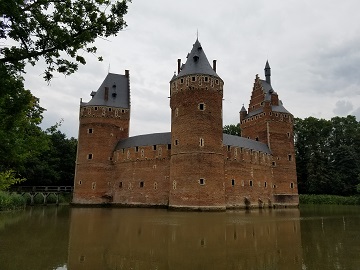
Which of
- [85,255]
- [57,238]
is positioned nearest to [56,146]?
[57,238]

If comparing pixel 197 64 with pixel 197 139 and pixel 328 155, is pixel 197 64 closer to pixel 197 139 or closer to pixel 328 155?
pixel 197 139

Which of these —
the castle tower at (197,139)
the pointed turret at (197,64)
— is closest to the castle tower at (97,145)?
the castle tower at (197,139)

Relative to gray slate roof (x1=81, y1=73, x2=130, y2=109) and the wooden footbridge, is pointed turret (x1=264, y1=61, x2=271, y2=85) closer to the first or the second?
gray slate roof (x1=81, y1=73, x2=130, y2=109)

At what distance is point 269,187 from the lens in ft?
124

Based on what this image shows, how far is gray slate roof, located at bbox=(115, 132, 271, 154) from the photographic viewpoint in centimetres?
3403

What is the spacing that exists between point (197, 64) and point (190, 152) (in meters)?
8.38

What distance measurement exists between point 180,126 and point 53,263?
21.7 meters

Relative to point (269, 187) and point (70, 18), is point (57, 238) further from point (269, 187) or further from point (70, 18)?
point (269, 187)

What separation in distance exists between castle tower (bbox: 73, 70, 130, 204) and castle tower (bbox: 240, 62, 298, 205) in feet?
55.0

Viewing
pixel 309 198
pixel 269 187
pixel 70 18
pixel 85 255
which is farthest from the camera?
pixel 309 198

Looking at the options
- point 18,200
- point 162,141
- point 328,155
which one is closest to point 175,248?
point 18,200

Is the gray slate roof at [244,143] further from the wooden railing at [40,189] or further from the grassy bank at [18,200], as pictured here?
the wooden railing at [40,189]

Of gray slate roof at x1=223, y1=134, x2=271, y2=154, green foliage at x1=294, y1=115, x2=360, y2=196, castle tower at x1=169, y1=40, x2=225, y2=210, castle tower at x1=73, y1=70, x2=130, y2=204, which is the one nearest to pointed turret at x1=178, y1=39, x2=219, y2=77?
castle tower at x1=169, y1=40, x2=225, y2=210

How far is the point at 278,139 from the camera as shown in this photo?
130 ft
